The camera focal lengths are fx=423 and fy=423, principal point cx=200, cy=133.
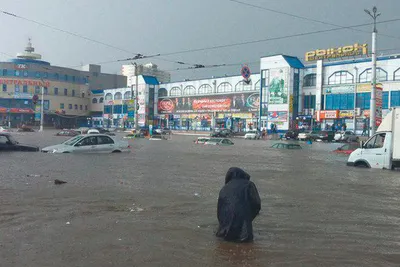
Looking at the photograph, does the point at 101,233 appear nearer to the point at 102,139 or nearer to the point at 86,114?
the point at 102,139

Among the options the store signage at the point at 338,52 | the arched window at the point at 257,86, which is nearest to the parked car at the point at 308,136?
the store signage at the point at 338,52

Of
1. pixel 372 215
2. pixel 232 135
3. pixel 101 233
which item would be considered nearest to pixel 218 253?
pixel 101 233

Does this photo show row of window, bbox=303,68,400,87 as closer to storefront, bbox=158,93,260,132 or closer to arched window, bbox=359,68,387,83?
arched window, bbox=359,68,387,83

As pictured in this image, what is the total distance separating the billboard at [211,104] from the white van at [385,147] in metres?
54.1

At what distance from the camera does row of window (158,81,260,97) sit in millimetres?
74875

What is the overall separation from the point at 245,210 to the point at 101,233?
8.37 feet

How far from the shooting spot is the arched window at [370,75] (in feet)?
185

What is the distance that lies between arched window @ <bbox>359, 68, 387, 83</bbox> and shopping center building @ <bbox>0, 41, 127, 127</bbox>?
6350cm

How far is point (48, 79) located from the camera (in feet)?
333

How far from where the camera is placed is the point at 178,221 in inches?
324

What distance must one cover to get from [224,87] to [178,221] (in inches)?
2825

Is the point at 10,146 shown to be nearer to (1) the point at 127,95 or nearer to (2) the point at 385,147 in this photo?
(2) the point at 385,147

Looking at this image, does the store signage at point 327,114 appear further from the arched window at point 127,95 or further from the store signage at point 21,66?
the store signage at point 21,66

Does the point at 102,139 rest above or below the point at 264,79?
below
